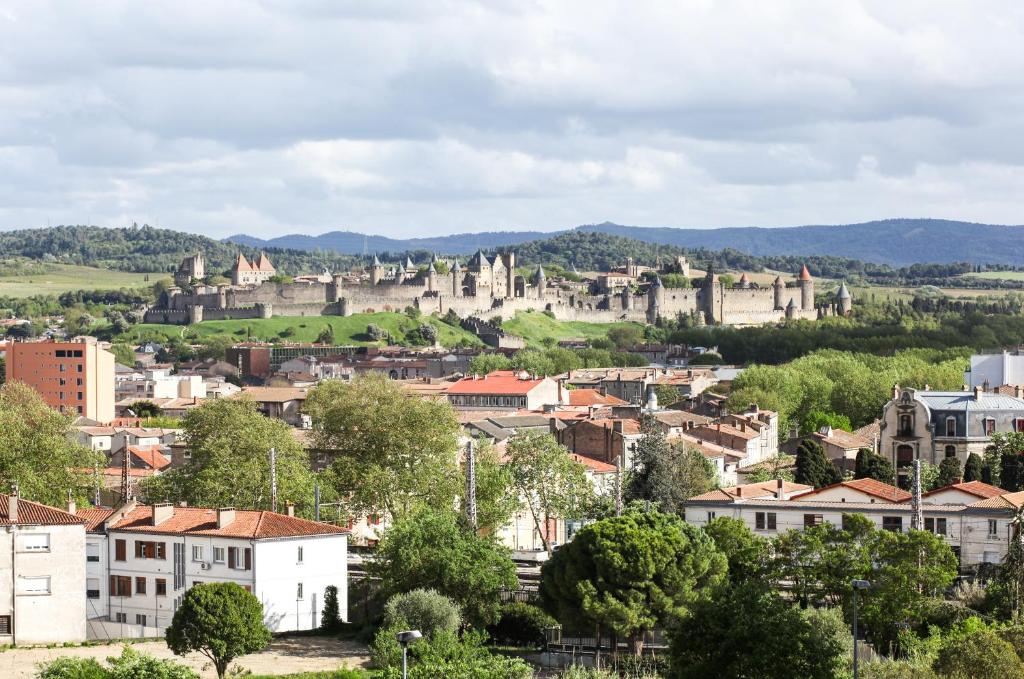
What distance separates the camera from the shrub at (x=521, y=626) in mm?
49062

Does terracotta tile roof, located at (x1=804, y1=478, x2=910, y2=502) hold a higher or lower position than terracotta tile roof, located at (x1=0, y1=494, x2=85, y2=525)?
lower

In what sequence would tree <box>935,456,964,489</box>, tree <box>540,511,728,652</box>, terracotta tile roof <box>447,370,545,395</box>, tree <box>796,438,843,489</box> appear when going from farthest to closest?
terracotta tile roof <box>447,370,545,395</box> < tree <box>796,438,843,489</box> < tree <box>935,456,964,489</box> < tree <box>540,511,728,652</box>

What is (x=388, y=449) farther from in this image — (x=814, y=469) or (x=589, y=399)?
(x=589, y=399)

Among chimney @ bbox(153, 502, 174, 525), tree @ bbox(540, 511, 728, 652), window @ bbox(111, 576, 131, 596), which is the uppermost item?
chimney @ bbox(153, 502, 174, 525)

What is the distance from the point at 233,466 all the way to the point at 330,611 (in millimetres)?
13338

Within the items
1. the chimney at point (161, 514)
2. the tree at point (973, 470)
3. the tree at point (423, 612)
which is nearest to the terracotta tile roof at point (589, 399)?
the tree at point (973, 470)

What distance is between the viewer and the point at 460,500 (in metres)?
64.8

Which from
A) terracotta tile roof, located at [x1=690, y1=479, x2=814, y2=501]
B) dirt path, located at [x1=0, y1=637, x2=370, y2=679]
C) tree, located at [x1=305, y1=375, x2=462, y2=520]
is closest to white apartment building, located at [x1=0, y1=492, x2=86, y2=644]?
dirt path, located at [x1=0, y1=637, x2=370, y2=679]

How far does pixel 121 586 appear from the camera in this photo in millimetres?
52625

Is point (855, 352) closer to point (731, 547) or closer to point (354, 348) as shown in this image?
point (354, 348)

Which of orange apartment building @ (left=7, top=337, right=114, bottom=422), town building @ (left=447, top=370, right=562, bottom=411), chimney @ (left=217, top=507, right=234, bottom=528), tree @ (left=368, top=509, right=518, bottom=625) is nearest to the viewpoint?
tree @ (left=368, top=509, right=518, bottom=625)

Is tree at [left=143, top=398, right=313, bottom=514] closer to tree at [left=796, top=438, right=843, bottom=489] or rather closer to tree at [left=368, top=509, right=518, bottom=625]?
tree at [left=368, top=509, right=518, bottom=625]

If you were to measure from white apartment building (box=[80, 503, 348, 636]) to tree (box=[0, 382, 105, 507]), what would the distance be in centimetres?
944

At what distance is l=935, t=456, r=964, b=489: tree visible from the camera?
6574 centimetres
